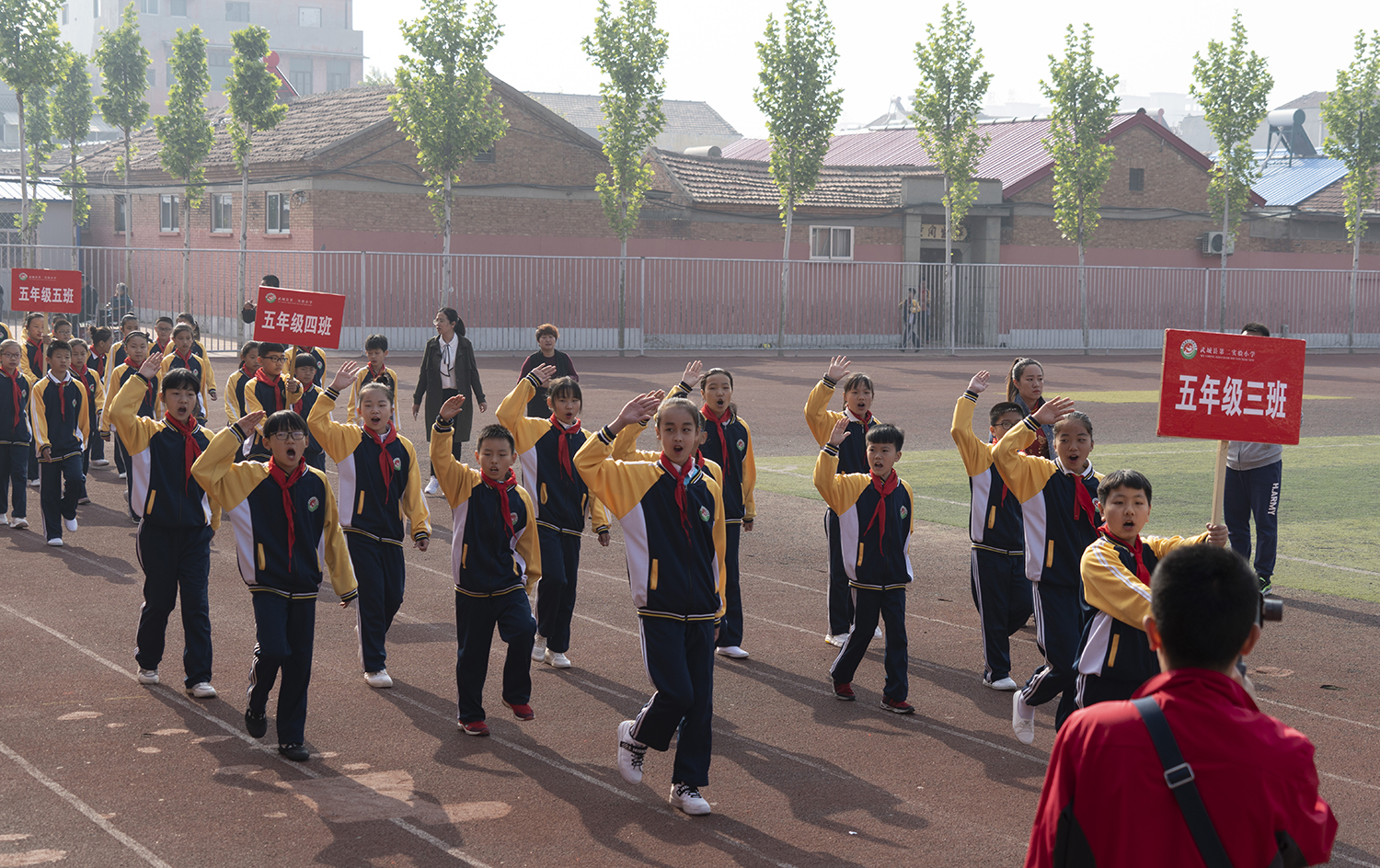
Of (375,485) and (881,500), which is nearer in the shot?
(881,500)

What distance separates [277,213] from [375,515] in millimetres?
29989

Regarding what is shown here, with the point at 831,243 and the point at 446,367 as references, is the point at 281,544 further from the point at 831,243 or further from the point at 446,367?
the point at 831,243

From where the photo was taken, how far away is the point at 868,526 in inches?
309

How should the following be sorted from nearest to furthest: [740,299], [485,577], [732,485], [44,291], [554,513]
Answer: [485,577] < [554,513] < [732,485] < [44,291] < [740,299]

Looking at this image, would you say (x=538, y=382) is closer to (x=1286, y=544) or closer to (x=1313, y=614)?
(x=1313, y=614)

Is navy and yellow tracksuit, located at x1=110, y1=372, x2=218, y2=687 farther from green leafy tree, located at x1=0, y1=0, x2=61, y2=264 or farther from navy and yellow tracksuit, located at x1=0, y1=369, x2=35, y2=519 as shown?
→ green leafy tree, located at x1=0, y1=0, x2=61, y2=264

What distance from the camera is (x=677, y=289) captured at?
3434 cm

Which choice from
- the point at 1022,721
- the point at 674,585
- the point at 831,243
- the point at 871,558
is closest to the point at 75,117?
the point at 831,243

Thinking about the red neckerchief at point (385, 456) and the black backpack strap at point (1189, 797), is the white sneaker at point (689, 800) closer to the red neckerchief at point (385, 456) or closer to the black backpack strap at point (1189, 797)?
the red neckerchief at point (385, 456)

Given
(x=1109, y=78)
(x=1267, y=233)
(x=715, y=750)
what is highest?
(x=1109, y=78)

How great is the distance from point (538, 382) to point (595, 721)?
3.41m

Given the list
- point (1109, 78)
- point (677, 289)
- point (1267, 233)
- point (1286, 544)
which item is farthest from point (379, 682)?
point (1267, 233)

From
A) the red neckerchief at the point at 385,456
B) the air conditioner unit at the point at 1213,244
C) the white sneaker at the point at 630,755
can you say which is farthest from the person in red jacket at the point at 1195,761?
the air conditioner unit at the point at 1213,244

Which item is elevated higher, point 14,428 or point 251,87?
point 251,87
